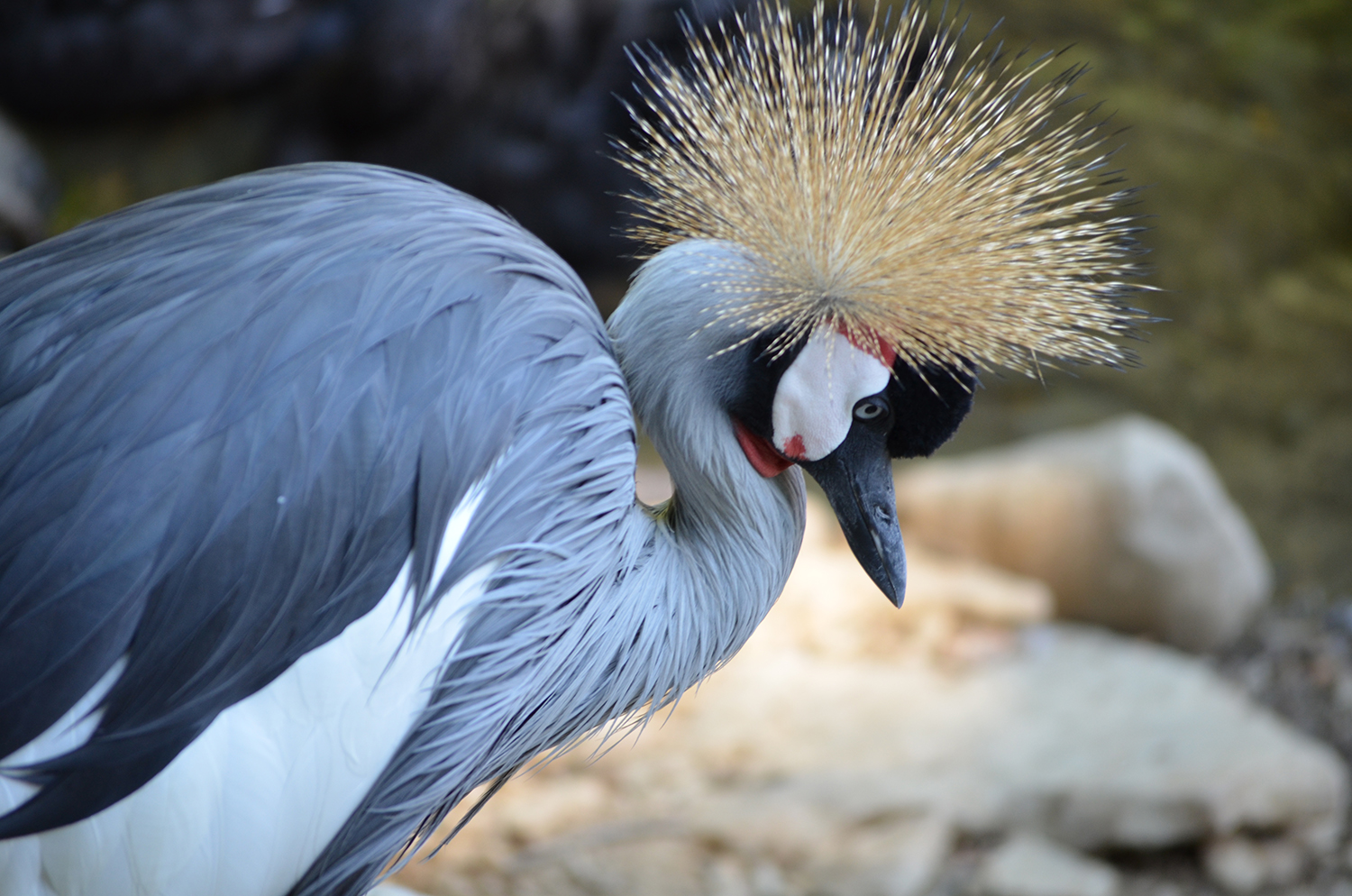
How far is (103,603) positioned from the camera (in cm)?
77

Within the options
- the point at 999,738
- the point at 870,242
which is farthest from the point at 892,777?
the point at 870,242

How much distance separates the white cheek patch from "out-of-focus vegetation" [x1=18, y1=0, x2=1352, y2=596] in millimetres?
1610

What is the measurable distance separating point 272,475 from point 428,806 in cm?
30

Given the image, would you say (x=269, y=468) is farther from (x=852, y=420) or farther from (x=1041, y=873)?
(x=1041, y=873)

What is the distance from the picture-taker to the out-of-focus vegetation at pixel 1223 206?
108 inches

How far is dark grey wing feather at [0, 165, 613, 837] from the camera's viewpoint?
2.53 ft

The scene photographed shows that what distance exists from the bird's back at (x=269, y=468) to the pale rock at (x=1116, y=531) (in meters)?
1.50

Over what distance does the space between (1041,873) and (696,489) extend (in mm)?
1025

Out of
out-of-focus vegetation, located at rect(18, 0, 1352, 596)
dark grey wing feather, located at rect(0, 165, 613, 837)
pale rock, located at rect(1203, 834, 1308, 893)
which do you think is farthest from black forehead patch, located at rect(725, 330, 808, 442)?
out-of-focus vegetation, located at rect(18, 0, 1352, 596)

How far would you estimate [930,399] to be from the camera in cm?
89

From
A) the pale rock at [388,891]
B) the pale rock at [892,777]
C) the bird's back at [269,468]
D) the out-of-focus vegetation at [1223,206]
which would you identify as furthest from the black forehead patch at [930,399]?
the out-of-focus vegetation at [1223,206]

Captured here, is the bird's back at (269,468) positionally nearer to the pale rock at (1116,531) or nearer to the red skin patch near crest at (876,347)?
the red skin patch near crest at (876,347)

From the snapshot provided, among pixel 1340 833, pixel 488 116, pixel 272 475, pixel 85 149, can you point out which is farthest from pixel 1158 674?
pixel 85 149

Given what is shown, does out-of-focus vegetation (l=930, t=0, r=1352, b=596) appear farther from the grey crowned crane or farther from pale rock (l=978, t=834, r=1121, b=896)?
the grey crowned crane
